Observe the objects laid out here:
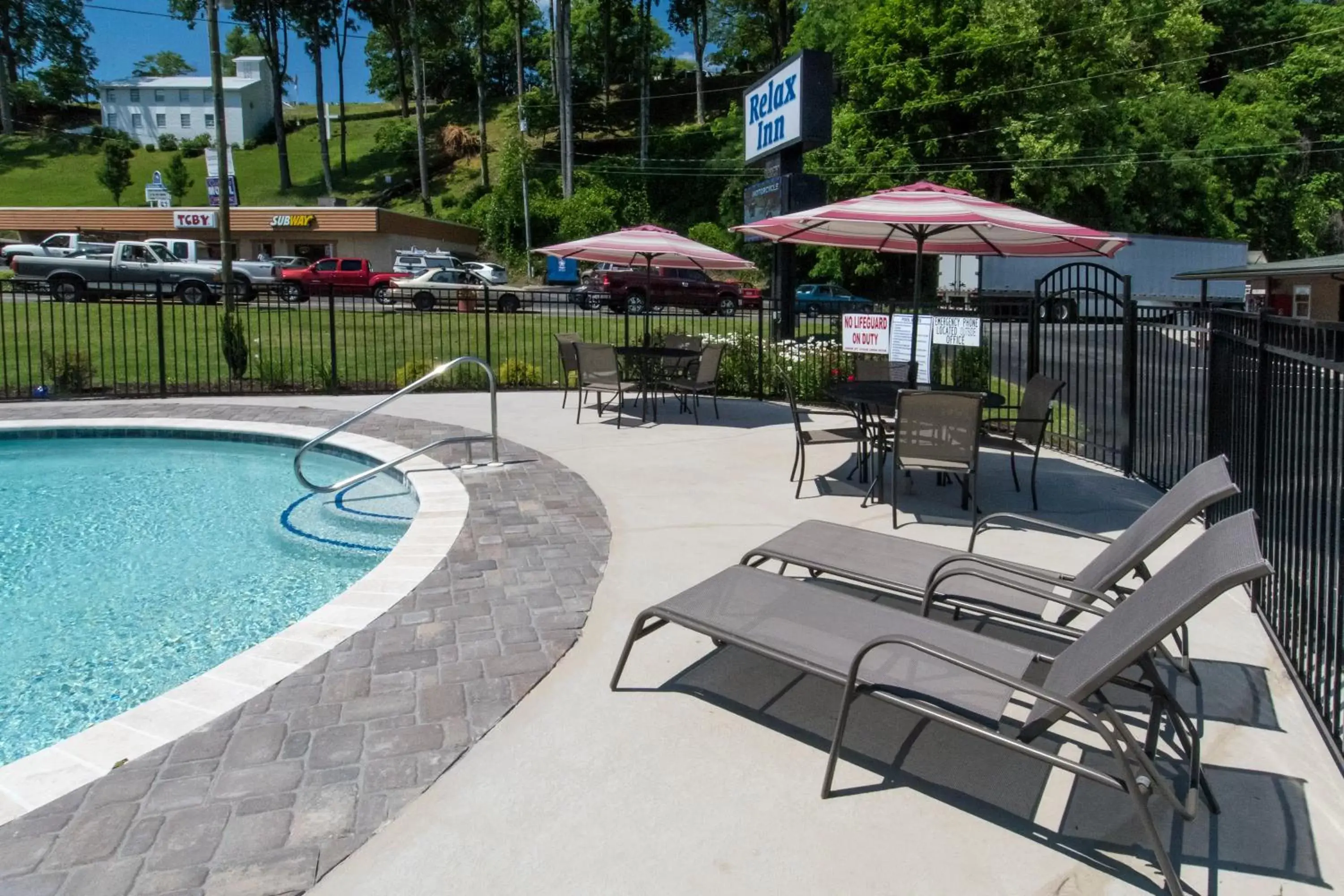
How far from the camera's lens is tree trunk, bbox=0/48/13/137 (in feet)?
233

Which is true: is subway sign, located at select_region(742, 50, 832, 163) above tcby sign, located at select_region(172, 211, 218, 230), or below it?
below

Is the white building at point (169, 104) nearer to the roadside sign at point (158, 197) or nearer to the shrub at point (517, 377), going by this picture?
the roadside sign at point (158, 197)

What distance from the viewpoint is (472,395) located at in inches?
524

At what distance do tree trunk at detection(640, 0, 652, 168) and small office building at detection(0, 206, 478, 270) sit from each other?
14.0m

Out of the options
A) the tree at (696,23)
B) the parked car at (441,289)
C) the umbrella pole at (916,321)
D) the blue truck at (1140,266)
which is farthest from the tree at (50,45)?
the umbrella pole at (916,321)

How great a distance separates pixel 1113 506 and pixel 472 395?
9.08 meters

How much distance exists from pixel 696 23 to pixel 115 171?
38916 mm

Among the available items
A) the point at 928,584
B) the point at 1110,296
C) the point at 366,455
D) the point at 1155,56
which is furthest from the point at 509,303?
the point at 1155,56

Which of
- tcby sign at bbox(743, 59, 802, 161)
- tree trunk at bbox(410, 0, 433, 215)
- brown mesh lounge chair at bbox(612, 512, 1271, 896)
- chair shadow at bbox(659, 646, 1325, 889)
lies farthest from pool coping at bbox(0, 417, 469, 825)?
tree trunk at bbox(410, 0, 433, 215)

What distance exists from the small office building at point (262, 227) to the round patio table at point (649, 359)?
3399 centimetres

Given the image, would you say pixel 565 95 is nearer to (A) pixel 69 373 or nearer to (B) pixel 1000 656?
(A) pixel 69 373

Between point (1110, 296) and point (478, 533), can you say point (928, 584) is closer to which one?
point (478, 533)

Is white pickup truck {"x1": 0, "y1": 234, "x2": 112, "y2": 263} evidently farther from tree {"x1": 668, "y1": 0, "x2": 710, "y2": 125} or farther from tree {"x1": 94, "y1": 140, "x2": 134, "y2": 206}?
tree {"x1": 668, "y1": 0, "x2": 710, "y2": 125}

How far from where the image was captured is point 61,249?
90.6 ft
